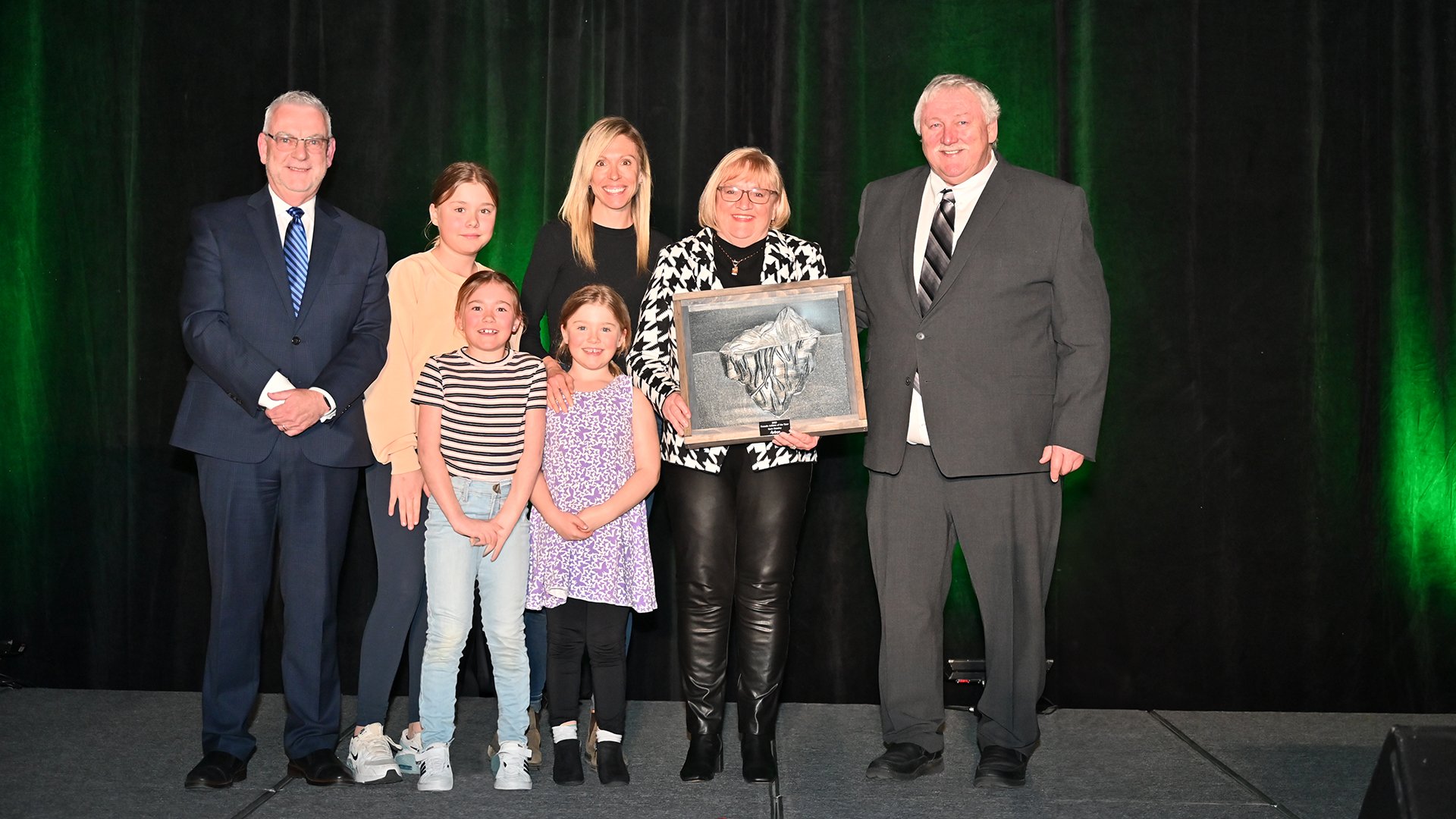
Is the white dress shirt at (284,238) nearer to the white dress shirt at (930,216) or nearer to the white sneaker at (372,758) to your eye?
the white sneaker at (372,758)

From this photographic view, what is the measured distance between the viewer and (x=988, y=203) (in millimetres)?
3102

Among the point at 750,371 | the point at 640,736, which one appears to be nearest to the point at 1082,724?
the point at 640,736

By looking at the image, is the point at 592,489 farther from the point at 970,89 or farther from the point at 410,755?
the point at 970,89

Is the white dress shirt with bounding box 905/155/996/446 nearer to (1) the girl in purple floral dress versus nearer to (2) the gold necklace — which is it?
(2) the gold necklace

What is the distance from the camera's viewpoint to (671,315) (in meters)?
3.15

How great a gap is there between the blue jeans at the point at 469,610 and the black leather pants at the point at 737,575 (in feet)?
1.42

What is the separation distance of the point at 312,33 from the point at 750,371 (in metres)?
2.28

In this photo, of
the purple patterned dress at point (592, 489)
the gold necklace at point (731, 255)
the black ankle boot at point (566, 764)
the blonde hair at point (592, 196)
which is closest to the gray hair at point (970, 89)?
the gold necklace at point (731, 255)

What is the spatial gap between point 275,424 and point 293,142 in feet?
2.47

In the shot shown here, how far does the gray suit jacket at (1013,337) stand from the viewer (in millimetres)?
3049

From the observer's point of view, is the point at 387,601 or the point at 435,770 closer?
the point at 435,770

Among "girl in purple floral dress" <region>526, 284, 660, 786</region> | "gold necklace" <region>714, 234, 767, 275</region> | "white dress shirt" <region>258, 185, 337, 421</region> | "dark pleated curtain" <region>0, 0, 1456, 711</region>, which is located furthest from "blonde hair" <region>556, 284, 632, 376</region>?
"dark pleated curtain" <region>0, 0, 1456, 711</region>

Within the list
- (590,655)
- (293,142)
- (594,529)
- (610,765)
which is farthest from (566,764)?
(293,142)

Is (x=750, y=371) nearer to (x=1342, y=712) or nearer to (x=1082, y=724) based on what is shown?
(x=1082, y=724)
